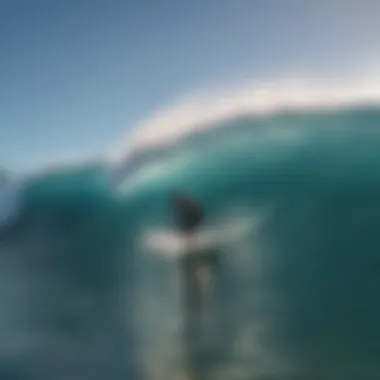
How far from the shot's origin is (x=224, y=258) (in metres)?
1.87

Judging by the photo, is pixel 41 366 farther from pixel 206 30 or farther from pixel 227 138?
pixel 206 30

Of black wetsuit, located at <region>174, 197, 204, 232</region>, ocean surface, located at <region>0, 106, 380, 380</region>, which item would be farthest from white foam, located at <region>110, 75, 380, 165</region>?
black wetsuit, located at <region>174, 197, 204, 232</region>

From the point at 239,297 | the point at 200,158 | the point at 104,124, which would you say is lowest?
the point at 239,297

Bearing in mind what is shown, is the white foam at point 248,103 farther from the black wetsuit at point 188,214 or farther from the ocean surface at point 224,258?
the black wetsuit at point 188,214

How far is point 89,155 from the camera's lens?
75.7 inches

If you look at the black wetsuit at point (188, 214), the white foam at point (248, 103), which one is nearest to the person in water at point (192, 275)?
the black wetsuit at point (188, 214)

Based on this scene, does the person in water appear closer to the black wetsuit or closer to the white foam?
the black wetsuit

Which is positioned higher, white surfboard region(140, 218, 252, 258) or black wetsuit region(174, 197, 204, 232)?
black wetsuit region(174, 197, 204, 232)

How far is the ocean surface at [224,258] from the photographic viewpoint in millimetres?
1838

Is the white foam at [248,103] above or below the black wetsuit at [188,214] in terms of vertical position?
above

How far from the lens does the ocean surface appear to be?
72.4 inches

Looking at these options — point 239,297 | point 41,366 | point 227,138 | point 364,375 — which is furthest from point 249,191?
point 41,366

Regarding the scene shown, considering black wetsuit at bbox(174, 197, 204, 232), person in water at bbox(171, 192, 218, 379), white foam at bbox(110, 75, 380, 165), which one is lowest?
person in water at bbox(171, 192, 218, 379)

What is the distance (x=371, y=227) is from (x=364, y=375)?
0.47 metres
